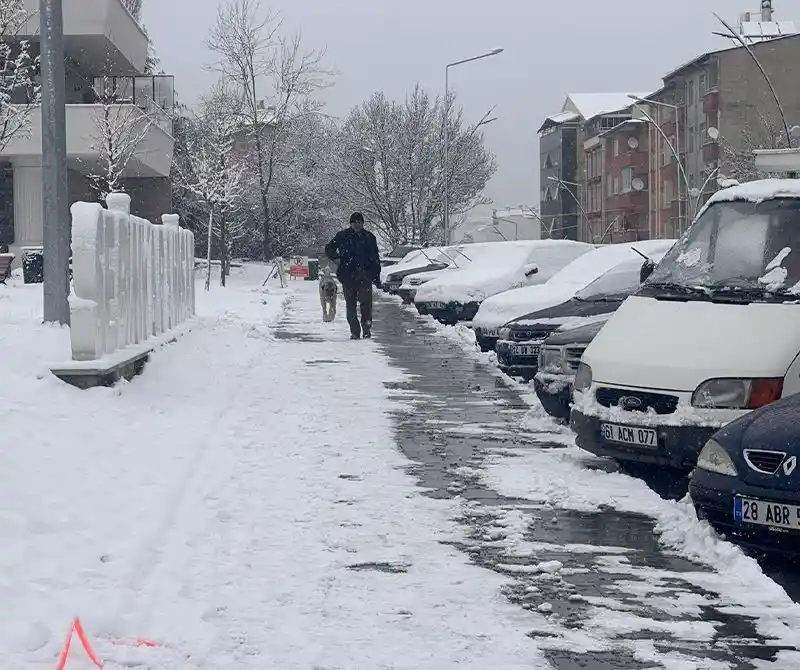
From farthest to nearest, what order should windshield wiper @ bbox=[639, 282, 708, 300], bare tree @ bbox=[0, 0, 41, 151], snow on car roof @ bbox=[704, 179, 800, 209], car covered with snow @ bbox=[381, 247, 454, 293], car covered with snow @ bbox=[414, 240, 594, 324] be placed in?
car covered with snow @ bbox=[381, 247, 454, 293]
bare tree @ bbox=[0, 0, 41, 151]
car covered with snow @ bbox=[414, 240, 594, 324]
snow on car roof @ bbox=[704, 179, 800, 209]
windshield wiper @ bbox=[639, 282, 708, 300]

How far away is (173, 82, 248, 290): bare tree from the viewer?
45.2m

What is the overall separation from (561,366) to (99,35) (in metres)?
31.1

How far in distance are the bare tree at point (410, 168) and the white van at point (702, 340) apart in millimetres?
60856

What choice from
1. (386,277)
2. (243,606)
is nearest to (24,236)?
(386,277)

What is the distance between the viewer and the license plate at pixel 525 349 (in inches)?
546

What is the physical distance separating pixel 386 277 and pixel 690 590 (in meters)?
35.7

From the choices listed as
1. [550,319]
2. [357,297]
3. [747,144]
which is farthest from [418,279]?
[747,144]

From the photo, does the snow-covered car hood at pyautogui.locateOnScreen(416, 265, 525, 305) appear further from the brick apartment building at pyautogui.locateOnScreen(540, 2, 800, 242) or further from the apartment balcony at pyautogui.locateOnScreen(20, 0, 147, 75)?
the brick apartment building at pyautogui.locateOnScreen(540, 2, 800, 242)

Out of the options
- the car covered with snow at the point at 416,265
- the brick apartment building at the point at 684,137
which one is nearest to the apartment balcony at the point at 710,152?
the brick apartment building at the point at 684,137

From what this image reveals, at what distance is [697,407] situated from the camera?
7770mm

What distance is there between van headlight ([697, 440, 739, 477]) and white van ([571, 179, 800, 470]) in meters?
1.29

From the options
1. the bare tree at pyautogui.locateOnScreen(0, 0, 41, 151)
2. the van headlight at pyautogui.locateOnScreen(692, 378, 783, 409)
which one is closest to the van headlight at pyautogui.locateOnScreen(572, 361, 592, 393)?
the van headlight at pyautogui.locateOnScreen(692, 378, 783, 409)

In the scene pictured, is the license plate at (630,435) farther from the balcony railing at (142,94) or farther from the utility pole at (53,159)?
the balcony railing at (142,94)

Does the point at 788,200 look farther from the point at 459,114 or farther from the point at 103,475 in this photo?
the point at 459,114
